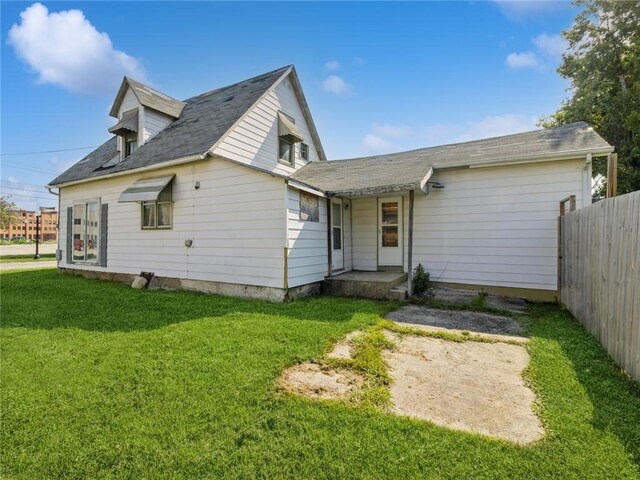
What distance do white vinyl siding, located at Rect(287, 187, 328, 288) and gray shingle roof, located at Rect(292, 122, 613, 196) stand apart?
3.30 ft

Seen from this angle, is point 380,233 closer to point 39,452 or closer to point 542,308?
point 542,308

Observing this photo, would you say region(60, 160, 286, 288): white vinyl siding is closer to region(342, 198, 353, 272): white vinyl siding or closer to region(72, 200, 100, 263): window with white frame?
region(72, 200, 100, 263): window with white frame

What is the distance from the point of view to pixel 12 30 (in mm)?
8805

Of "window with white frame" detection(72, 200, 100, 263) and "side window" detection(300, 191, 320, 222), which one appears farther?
"window with white frame" detection(72, 200, 100, 263)

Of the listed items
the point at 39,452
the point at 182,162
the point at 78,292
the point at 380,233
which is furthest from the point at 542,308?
the point at 78,292

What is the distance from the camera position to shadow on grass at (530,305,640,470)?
8.54 feet

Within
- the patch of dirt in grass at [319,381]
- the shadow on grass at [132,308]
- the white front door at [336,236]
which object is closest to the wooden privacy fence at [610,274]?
the patch of dirt in grass at [319,381]

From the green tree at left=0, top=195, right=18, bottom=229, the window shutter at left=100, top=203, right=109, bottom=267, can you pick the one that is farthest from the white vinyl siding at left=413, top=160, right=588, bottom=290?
the green tree at left=0, top=195, right=18, bottom=229

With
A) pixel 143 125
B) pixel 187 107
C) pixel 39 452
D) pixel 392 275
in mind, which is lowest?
pixel 39 452

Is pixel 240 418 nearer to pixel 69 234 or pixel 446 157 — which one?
pixel 446 157

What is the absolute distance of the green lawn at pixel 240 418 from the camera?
88.8 inches

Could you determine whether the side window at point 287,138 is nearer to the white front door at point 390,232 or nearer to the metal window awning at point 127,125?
the white front door at point 390,232

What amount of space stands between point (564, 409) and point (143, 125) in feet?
42.1

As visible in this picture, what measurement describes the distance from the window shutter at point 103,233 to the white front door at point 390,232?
362 inches
